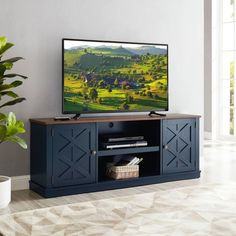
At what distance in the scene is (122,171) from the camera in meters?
4.74

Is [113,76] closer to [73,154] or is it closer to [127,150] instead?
[127,150]

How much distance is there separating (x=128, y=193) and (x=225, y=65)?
4.99 metres

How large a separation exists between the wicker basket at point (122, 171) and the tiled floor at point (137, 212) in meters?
0.19

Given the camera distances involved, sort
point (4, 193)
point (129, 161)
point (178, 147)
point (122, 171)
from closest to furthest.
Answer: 1. point (4, 193)
2. point (122, 171)
3. point (129, 161)
4. point (178, 147)

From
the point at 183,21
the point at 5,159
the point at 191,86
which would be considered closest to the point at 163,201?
the point at 5,159

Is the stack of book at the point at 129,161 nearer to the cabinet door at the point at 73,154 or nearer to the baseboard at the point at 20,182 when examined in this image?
the cabinet door at the point at 73,154

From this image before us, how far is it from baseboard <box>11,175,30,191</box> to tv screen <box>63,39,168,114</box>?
0.82m

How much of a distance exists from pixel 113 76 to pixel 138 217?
1.80m

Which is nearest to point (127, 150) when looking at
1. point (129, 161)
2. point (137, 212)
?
point (129, 161)

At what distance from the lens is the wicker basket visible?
4719 millimetres

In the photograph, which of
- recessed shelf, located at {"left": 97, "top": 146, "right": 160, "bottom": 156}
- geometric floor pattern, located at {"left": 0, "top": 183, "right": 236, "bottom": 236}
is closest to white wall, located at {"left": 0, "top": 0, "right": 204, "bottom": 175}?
recessed shelf, located at {"left": 97, "top": 146, "right": 160, "bottom": 156}

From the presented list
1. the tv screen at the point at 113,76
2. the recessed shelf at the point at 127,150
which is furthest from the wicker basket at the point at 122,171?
the tv screen at the point at 113,76

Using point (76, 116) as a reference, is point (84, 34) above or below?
above

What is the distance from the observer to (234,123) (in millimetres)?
8547
